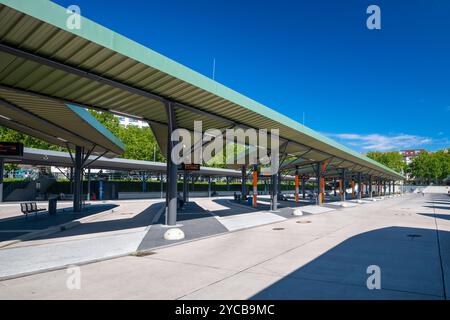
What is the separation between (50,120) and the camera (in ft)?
54.1

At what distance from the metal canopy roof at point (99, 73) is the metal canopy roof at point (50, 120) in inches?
60.2

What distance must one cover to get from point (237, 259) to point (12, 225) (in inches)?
517

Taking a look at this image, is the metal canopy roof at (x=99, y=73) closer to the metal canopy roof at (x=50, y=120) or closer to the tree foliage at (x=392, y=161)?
the metal canopy roof at (x=50, y=120)

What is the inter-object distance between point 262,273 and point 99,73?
26.2 feet

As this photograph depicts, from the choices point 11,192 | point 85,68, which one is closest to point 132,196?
point 11,192

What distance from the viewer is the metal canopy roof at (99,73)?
7.23 metres

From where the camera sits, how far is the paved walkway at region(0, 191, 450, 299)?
617 cm

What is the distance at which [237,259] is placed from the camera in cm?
904

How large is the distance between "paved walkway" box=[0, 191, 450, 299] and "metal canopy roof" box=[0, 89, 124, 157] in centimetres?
825

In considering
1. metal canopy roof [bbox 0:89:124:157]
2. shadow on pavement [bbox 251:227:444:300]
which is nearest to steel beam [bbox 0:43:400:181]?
metal canopy roof [bbox 0:89:124:157]

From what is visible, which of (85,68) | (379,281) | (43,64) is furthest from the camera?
(85,68)

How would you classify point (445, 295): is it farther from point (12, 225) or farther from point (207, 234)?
point (12, 225)

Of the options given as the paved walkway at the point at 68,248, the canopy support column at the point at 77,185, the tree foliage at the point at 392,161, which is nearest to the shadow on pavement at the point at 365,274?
the paved walkway at the point at 68,248
